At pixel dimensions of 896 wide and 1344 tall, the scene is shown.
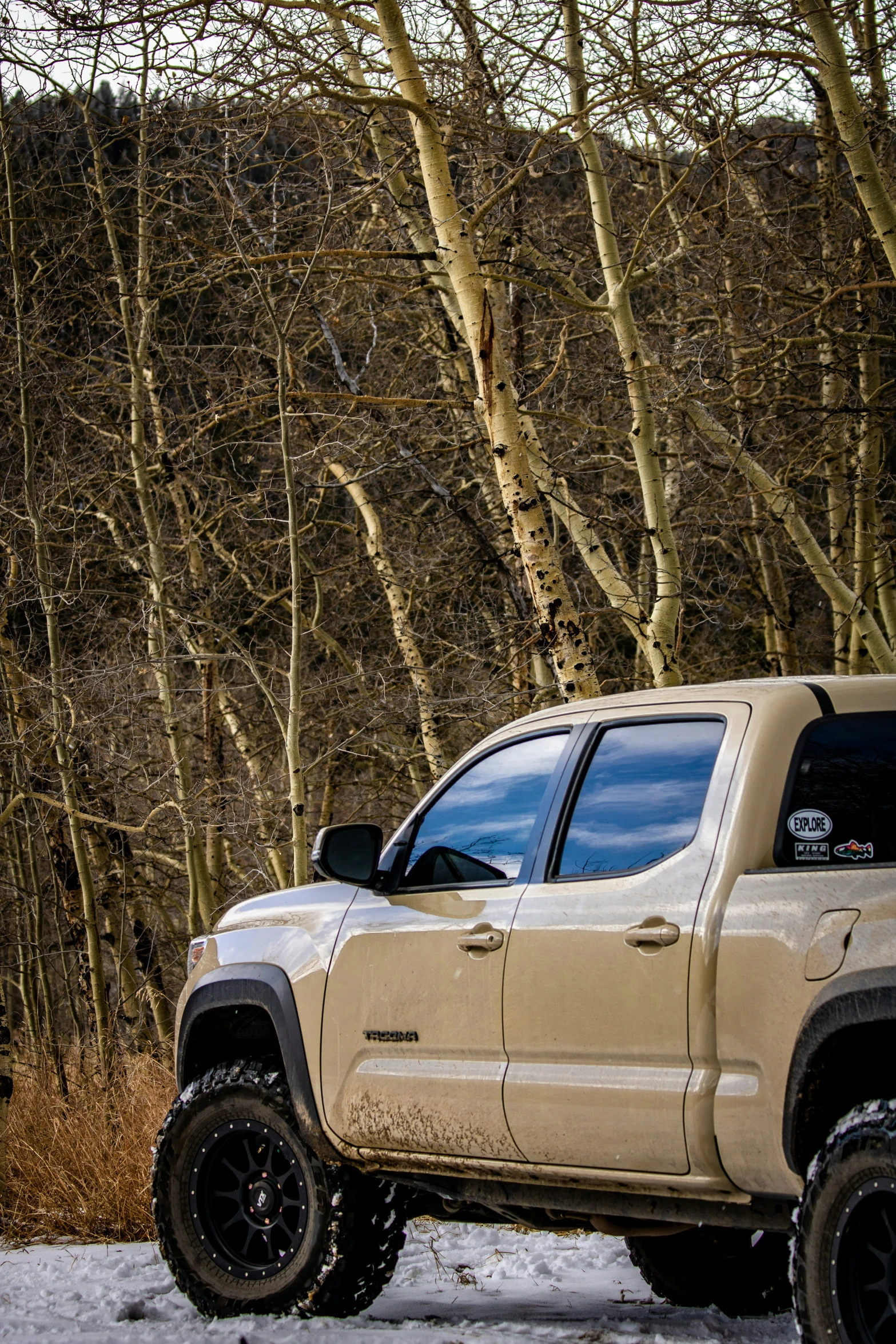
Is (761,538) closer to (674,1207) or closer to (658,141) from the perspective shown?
(658,141)

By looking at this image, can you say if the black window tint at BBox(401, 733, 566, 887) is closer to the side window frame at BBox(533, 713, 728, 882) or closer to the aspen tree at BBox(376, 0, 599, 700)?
the side window frame at BBox(533, 713, 728, 882)

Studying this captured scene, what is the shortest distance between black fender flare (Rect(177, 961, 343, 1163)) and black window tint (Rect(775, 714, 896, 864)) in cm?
195

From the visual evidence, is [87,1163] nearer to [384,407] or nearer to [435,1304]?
[435,1304]

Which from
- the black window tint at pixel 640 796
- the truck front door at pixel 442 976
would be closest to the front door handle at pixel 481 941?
the truck front door at pixel 442 976

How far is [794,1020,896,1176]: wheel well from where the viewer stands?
3.20 m

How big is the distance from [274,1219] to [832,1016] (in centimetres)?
245

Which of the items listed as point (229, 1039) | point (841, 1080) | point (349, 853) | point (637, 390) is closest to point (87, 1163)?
point (229, 1039)

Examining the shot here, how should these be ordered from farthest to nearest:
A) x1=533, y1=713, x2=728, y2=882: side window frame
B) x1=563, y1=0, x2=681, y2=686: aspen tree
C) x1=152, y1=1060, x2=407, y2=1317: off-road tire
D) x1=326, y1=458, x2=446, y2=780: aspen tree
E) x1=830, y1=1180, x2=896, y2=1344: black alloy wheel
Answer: x1=326, y1=458, x2=446, y2=780: aspen tree < x1=563, y1=0, x2=681, y2=686: aspen tree < x1=152, y1=1060, x2=407, y2=1317: off-road tire < x1=533, y1=713, x2=728, y2=882: side window frame < x1=830, y1=1180, x2=896, y2=1344: black alloy wheel

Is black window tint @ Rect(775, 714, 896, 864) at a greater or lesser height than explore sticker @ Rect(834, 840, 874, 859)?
greater

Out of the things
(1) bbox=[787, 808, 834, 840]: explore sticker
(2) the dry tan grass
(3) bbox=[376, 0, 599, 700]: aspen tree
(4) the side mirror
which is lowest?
(2) the dry tan grass

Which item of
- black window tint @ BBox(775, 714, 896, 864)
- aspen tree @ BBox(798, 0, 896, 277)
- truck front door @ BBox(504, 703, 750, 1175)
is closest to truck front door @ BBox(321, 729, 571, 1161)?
truck front door @ BBox(504, 703, 750, 1175)

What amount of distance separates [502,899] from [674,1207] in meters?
1.00

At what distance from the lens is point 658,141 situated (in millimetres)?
10039

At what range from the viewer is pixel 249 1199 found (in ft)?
15.8
